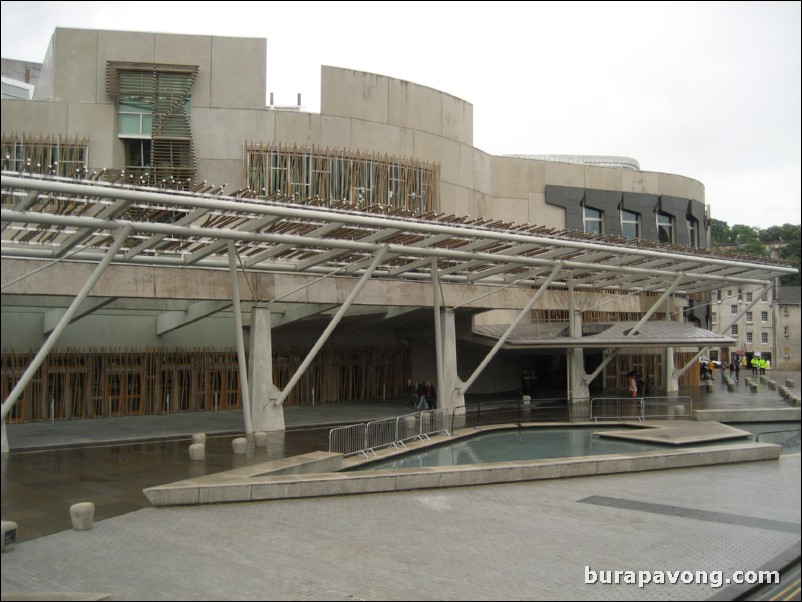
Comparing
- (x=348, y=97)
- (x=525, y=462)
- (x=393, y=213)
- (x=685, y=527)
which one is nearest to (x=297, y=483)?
(x=525, y=462)

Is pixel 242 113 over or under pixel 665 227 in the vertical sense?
over

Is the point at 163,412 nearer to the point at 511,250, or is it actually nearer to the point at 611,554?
the point at 511,250

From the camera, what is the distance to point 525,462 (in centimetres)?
1817

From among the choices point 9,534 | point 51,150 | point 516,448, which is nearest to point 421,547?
point 9,534

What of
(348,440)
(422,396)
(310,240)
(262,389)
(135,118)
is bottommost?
(348,440)

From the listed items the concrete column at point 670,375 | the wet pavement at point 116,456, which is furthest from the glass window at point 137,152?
the concrete column at point 670,375

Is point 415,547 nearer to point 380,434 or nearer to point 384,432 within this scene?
point 380,434

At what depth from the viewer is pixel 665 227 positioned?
158 ft

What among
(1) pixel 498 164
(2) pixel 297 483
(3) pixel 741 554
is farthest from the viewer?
(1) pixel 498 164

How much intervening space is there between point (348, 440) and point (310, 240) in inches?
213

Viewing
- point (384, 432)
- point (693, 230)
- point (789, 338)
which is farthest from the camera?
point (693, 230)

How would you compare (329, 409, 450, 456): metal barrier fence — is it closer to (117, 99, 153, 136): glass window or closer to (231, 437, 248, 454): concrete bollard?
(231, 437, 248, 454): concrete bollard

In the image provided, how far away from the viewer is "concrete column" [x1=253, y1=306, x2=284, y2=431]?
23094mm

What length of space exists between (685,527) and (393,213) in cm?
1117
